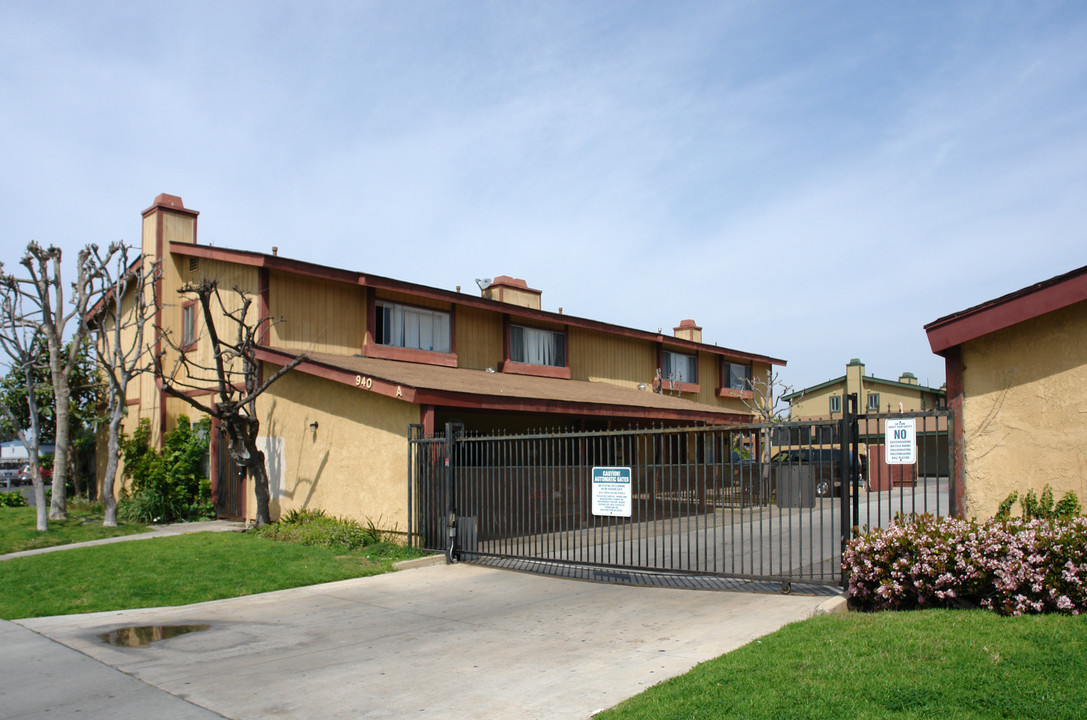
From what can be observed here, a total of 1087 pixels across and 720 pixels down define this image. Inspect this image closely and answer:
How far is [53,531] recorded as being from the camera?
16.0 meters

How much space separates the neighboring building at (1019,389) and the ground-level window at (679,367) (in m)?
20.2

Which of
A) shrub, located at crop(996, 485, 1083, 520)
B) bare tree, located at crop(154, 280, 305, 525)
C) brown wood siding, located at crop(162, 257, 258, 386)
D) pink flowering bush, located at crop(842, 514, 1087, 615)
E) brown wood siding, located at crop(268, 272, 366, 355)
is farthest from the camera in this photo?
brown wood siding, located at crop(162, 257, 258, 386)

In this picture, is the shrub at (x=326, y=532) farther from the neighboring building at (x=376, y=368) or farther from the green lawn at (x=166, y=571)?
the green lawn at (x=166, y=571)

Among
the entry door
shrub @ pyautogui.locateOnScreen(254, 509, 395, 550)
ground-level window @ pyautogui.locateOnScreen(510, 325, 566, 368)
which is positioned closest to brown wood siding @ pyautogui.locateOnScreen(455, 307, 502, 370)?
ground-level window @ pyautogui.locateOnScreen(510, 325, 566, 368)

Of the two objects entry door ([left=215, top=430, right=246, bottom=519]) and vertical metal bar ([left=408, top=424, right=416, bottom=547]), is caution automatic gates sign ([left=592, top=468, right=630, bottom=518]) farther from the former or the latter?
entry door ([left=215, top=430, right=246, bottom=519])

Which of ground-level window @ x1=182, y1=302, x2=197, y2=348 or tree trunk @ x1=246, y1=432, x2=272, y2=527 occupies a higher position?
ground-level window @ x1=182, y1=302, x2=197, y2=348

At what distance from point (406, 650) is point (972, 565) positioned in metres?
5.26

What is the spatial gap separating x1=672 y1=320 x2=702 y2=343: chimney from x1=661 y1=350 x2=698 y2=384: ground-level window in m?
1.97

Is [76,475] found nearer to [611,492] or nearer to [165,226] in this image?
[165,226]

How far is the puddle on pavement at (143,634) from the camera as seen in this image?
8.05 m

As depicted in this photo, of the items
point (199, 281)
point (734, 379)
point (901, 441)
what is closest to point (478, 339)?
point (199, 281)

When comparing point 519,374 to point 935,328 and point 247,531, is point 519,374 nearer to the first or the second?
point 247,531

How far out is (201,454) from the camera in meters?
19.4

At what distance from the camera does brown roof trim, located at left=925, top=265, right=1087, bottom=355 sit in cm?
773
